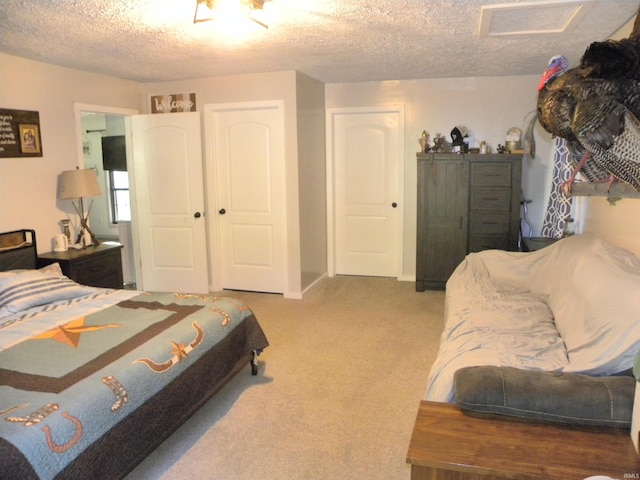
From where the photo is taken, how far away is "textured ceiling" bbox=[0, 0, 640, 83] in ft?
9.06

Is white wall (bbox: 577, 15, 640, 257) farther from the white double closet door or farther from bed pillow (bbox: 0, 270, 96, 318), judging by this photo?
bed pillow (bbox: 0, 270, 96, 318)

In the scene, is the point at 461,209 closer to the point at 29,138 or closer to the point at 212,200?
the point at 212,200

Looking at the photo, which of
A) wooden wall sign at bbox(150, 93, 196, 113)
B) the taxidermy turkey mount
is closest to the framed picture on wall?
wooden wall sign at bbox(150, 93, 196, 113)

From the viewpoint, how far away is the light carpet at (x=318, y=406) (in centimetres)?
234

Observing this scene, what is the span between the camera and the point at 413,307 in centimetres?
474

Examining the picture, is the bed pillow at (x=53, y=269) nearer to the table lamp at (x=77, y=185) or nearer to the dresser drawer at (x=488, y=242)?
the table lamp at (x=77, y=185)

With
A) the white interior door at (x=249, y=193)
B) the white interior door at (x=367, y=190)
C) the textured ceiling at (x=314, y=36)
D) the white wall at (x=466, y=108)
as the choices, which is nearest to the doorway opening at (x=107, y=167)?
the white interior door at (x=249, y=193)

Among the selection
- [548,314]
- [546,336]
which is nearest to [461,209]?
[548,314]

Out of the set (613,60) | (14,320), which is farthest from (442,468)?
(14,320)

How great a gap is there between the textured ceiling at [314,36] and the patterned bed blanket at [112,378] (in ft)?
5.85

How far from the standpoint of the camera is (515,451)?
1.66 m

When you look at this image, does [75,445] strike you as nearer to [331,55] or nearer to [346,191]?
[331,55]

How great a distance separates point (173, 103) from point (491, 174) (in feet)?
11.3

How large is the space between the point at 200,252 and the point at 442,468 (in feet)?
13.2
